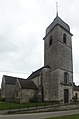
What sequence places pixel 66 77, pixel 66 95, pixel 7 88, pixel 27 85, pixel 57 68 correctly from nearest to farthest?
pixel 57 68 < pixel 66 95 < pixel 66 77 < pixel 27 85 < pixel 7 88

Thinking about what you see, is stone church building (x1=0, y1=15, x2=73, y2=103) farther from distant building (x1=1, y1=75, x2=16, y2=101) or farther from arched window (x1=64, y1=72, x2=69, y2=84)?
distant building (x1=1, y1=75, x2=16, y2=101)

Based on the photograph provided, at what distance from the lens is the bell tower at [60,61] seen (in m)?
41.3

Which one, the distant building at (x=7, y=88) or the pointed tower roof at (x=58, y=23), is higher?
the pointed tower roof at (x=58, y=23)

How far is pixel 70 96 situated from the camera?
4281 cm

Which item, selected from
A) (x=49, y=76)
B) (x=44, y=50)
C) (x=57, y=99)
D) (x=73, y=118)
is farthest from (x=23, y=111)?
(x=44, y=50)

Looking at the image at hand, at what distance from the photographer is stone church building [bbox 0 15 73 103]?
136 ft

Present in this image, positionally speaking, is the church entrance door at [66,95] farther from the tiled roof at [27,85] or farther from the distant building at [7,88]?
the distant building at [7,88]

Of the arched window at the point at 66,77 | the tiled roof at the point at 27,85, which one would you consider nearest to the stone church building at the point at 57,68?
the arched window at the point at 66,77

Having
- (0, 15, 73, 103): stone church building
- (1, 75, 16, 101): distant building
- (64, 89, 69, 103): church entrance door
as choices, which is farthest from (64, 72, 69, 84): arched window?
(1, 75, 16, 101): distant building

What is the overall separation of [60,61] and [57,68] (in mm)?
1668

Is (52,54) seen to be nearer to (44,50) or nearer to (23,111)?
(44,50)

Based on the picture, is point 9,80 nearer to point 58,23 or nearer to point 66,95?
point 66,95

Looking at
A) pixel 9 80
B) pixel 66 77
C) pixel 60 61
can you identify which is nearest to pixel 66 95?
pixel 66 77

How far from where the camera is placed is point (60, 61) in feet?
138
